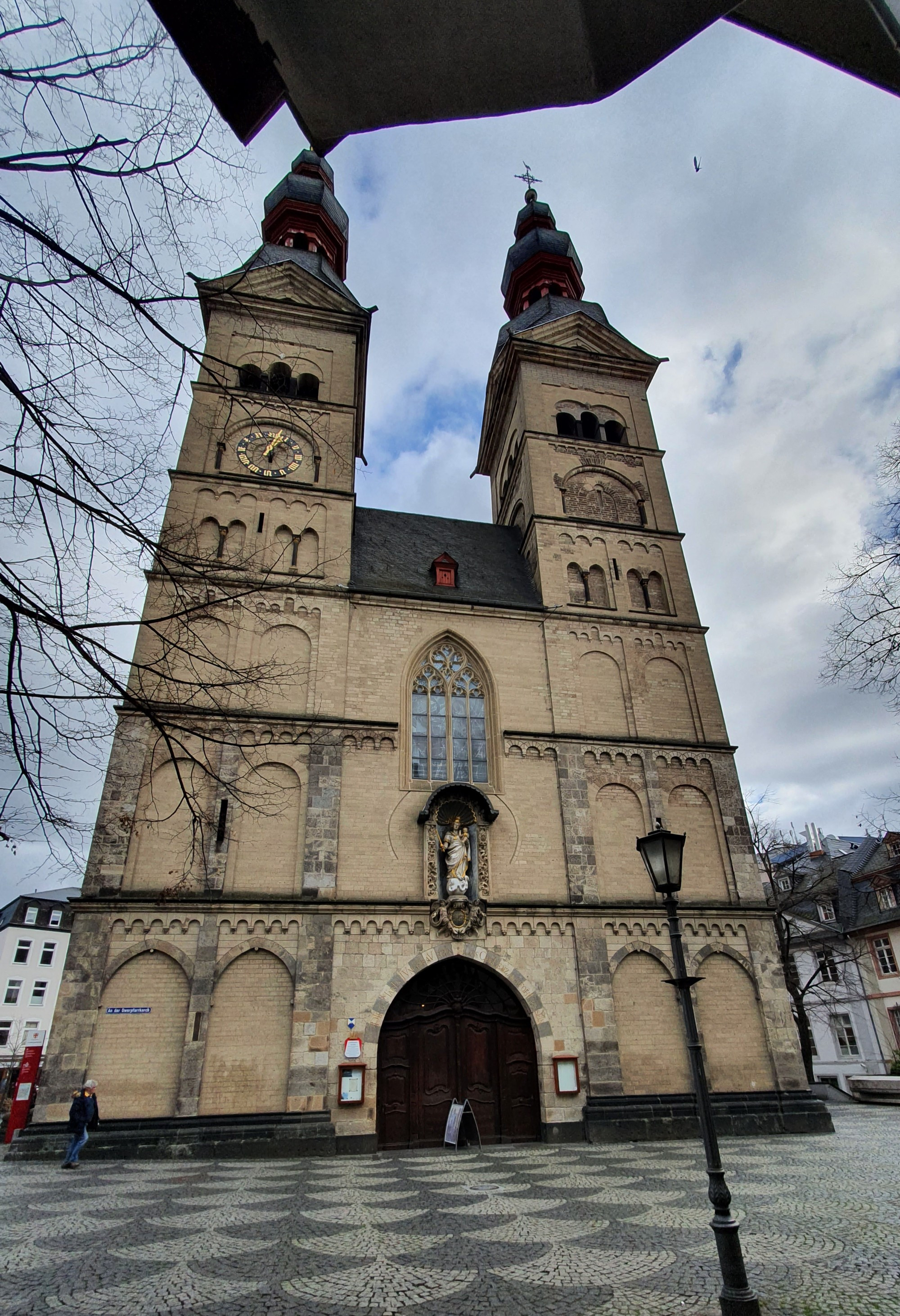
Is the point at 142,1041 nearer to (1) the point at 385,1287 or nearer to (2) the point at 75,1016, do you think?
(2) the point at 75,1016

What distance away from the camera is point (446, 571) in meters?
18.8

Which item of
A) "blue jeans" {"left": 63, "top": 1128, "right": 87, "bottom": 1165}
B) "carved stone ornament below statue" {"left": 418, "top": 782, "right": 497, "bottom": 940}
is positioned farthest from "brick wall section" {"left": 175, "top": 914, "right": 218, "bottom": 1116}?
"carved stone ornament below statue" {"left": 418, "top": 782, "right": 497, "bottom": 940}

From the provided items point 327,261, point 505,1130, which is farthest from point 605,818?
point 327,261

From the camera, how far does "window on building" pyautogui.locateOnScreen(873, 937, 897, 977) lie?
2931 centimetres

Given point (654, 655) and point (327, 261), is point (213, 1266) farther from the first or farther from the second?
point (327, 261)

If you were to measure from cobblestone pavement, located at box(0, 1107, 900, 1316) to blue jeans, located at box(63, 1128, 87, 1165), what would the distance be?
0.47 metres

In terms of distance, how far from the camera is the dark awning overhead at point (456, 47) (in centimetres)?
151

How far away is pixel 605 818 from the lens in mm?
15922

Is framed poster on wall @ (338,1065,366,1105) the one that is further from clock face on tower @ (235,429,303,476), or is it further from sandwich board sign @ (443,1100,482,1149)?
clock face on tower @ (235,429,303,476)

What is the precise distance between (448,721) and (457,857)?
3209 millimetres

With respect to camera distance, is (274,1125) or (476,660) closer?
(274,1125)

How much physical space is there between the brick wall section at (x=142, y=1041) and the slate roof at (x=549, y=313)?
20759 mm

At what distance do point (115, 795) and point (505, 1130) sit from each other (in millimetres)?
9286

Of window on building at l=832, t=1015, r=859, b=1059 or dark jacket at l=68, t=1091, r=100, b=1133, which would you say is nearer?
dark jacket at l=68, t=1091, r=100, b=1133
